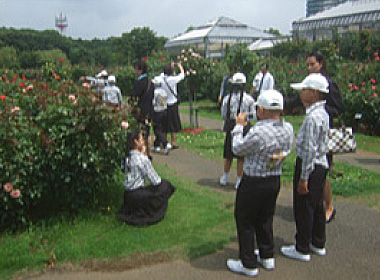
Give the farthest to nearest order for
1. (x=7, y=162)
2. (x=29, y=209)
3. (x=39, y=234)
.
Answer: (x=29, y=209) → (x=39, y=234) → (x=7, y=162)

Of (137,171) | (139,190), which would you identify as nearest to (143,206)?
(139,190)

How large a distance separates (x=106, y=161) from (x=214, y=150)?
5.17 metres

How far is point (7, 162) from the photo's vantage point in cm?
435

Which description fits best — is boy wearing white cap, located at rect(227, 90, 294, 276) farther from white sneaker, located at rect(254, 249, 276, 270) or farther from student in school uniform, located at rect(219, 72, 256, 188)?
student in school uniform, located at rect(219, 72, 256, 188)

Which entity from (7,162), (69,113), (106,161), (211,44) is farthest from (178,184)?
(211,44)

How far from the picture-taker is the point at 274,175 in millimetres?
3842

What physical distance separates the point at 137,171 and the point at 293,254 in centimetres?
202

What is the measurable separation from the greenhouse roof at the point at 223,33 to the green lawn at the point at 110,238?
44581 mm

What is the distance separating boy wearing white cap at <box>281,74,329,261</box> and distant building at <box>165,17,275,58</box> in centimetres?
4328

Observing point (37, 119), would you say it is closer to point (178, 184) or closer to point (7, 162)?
point (7, 162)

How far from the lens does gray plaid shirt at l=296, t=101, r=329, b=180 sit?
391 cm

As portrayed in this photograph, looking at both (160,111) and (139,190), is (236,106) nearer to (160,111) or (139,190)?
(139,190)

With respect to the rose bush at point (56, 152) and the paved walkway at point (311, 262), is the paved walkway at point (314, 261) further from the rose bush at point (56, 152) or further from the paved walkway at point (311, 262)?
the rose bush at point (56, 152)

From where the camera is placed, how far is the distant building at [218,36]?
48.6 meters
